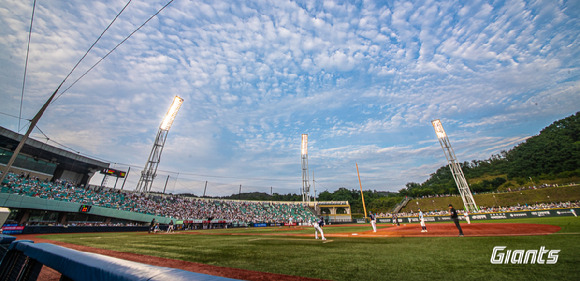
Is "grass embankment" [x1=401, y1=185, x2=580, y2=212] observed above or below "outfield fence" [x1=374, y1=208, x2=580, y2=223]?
above

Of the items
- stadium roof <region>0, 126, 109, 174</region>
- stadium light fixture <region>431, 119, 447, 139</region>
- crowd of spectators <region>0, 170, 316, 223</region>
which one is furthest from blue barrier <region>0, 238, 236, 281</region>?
stadium light fixture <region>431, 119, 447, 139</region>

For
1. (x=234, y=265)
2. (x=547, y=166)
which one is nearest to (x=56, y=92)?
(x=234, y=265)

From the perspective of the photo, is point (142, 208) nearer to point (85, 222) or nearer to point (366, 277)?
point (85, 222)

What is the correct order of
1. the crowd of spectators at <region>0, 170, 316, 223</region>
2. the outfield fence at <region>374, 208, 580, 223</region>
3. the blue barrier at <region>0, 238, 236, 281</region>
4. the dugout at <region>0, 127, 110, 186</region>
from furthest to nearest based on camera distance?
the dugout at <region>0, 127, 110, 186</region>, the crowd of spectators at <region>0, 170, 316, 223</region>, the outfield fence at <region>374, 208, 580, 223</region>, the blue barrier at <region>0, 238, 236, 281</region>

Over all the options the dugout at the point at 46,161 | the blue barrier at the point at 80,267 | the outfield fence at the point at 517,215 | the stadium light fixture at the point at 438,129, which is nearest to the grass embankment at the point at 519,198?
the stadium light fixture at the point at 438,129

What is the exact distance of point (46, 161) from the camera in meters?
33.5

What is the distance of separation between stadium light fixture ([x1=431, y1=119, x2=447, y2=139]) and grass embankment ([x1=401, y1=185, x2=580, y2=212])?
88.7 ft

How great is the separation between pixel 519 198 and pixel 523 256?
2651 inches

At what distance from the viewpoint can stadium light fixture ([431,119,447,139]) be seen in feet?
139

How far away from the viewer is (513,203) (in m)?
49.9

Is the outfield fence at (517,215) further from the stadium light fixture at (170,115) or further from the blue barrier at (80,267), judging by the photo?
the stadium light fixture at (170,115)

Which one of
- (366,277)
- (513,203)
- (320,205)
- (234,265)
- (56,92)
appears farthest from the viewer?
(320,205)

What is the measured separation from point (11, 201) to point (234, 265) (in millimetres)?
30480

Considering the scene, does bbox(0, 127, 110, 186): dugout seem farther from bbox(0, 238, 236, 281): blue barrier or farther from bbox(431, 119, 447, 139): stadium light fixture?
bbox(431, 119, 447, 139): stadium light fixture
